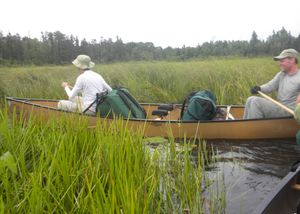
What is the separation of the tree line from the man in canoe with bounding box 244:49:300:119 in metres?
24.2

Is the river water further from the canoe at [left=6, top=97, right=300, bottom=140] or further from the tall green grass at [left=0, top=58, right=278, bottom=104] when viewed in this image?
the tall green grass at [left=0, top=58, right=278, bottom=104]

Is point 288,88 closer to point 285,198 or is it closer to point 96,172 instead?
point 285,198

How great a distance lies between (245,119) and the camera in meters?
5.71

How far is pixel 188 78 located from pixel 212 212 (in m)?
6.78

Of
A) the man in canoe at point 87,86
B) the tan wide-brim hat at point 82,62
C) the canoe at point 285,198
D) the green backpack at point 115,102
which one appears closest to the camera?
the canoe at point 285,198

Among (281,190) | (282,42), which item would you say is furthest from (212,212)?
(282,42)

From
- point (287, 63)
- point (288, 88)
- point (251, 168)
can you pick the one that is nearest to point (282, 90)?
point (288, 88)

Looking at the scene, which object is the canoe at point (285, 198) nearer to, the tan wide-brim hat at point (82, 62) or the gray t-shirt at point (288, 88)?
the gray t-shirt at point (288, 88)

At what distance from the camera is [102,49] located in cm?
4222

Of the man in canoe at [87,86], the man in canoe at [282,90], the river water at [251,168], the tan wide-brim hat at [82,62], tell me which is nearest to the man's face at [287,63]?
the man in canoe at [282,90]

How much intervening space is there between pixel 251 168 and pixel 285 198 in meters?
1.89

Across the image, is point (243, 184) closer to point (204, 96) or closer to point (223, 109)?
point (204, 96)

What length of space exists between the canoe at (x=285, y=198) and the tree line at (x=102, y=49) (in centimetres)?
2713

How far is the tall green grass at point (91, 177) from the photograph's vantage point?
2006 mm
